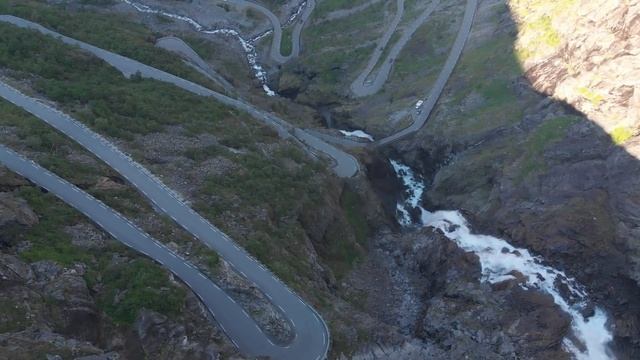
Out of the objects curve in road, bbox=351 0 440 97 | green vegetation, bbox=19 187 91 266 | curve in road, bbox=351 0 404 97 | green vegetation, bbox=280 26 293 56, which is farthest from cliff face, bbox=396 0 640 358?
green vegetation, bbox=19 187 91 266

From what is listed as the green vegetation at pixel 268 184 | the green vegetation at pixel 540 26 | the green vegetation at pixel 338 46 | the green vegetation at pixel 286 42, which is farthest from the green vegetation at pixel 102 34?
the green vegetation at pixel 540 26

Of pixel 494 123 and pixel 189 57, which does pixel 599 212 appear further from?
pixel 189 57

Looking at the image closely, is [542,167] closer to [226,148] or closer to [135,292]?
[226,148]

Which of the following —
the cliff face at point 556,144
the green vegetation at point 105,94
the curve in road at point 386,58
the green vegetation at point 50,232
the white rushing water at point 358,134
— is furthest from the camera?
the curve in road at point 386,58

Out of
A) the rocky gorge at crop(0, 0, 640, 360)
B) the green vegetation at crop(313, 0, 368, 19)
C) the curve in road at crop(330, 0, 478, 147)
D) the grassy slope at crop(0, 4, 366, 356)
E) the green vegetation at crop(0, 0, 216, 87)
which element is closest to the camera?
the rocky gorge at crop(0, 0, 640, 360)

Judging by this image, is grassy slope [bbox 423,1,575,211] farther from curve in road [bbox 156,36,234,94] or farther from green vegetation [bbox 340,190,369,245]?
curve in road [bbox 156,36,234,94]

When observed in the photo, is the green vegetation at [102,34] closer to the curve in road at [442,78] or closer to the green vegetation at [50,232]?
the curve in road at [442,78]
